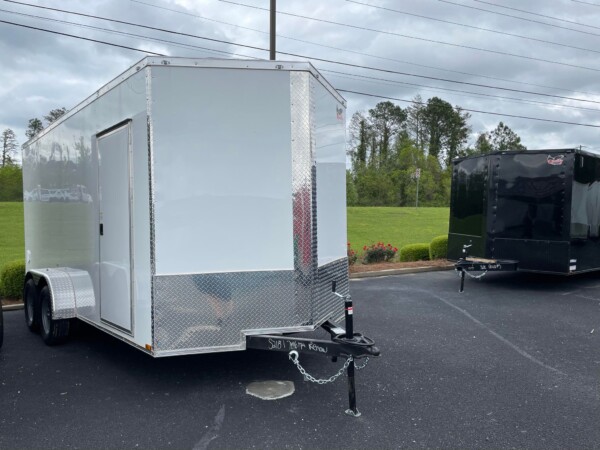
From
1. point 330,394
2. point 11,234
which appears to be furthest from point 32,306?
point 11,234

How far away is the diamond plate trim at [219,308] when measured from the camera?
413 cm

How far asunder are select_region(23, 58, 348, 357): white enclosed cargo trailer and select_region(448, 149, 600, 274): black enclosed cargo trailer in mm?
6214

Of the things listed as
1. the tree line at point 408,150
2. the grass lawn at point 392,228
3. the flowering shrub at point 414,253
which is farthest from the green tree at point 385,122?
the flowering shrub at point 414,253

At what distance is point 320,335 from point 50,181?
14.0ft

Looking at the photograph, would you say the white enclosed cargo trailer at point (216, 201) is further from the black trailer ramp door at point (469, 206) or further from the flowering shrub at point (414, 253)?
the flowering shrub at point (414, 253)

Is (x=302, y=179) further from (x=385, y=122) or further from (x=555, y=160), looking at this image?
(x=385, y=122)

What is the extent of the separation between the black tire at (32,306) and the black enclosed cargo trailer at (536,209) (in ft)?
24.9

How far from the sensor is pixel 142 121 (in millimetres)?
4195

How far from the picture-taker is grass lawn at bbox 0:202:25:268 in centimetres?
1536

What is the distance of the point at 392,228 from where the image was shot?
2544 cm

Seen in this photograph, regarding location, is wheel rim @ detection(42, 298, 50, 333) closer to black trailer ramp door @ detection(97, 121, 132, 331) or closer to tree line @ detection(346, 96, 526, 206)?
black trailer ramp door @ detection(97, 121, 132, 331)

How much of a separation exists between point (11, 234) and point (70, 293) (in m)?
17.7

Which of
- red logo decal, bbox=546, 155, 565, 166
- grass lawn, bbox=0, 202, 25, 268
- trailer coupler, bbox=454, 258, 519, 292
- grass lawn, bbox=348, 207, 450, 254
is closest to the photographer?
red logo decal, bbox=546, 155, 565, 166

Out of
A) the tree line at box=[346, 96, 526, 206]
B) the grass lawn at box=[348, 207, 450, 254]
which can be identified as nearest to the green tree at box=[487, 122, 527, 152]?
the tree line at box=[346, 96, 526, 206]
